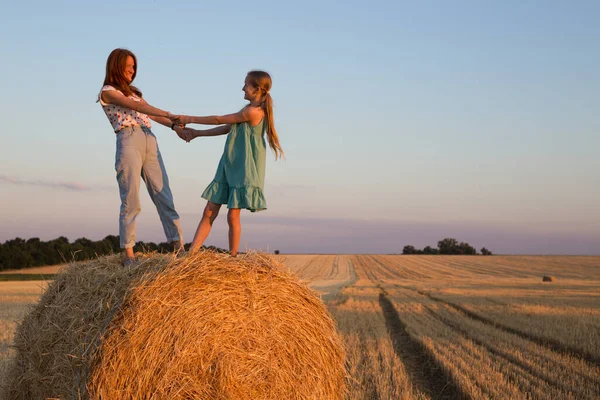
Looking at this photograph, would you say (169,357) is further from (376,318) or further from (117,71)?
(376,318)

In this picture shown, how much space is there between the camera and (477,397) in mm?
6266

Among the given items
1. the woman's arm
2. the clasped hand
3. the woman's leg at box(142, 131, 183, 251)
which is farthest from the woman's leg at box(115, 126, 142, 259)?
the woman's arm

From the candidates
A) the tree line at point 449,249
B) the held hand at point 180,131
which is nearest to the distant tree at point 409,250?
the tree line at point 449,249

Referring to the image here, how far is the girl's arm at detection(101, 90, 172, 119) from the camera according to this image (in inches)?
193

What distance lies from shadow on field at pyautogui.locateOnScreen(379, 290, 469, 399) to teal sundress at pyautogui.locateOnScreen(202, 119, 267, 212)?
352 centimetres

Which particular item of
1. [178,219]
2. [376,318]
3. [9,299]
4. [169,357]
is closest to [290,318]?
[169,357]

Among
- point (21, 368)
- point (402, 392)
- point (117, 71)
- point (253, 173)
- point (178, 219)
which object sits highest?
point (117, 71)

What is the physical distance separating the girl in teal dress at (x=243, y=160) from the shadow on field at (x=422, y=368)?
3.49 meters

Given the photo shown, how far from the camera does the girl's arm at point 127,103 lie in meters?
4.91

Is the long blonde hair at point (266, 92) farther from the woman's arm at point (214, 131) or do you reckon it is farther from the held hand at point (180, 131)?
the held hand at point (180, 131)

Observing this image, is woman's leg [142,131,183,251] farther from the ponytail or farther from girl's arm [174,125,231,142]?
the ponytail

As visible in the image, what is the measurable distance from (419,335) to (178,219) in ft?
23.0

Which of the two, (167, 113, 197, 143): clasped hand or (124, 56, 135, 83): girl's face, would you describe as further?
(167, 113, 197, 143): clasped hand

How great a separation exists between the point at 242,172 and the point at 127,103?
111 cm
